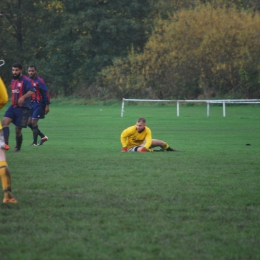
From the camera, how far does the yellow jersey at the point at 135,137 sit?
54.1 ft

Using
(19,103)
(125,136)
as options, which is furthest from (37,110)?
(125,136)

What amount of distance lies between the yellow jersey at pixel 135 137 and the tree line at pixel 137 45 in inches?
1470

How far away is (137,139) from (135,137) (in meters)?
0.08

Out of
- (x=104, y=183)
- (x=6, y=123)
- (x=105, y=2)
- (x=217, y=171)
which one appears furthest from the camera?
(x=105, y=2)

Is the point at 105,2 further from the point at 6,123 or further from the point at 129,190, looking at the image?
the point at 129,190

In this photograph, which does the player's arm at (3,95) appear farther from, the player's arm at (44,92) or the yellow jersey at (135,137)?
the player's arm at (44,92)

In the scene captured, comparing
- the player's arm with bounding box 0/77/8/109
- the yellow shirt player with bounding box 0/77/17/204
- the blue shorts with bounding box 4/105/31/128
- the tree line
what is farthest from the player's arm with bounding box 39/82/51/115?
the tree line

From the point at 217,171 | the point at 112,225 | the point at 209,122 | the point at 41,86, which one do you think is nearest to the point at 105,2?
the point at 209,122

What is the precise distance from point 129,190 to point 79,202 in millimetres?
1210

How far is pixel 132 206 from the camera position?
8.23 meters

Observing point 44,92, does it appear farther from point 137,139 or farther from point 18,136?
point 137,139

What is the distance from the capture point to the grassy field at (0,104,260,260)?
20.1 feet

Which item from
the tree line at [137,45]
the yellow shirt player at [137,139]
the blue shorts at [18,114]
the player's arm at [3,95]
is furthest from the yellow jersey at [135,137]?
the tree line at [137,45]

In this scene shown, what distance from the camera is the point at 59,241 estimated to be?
634 centimetres
